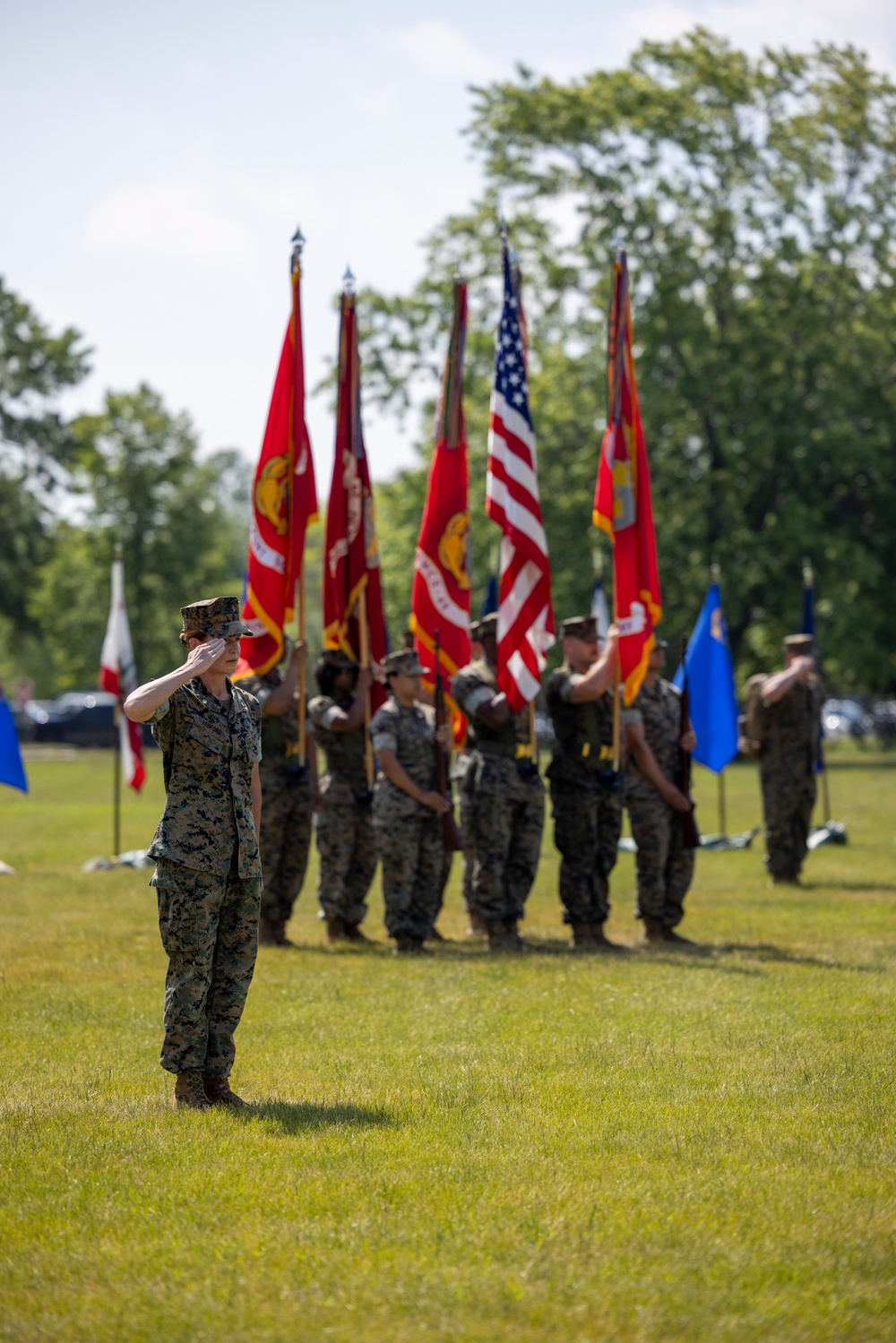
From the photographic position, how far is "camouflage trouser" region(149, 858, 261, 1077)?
695 cm

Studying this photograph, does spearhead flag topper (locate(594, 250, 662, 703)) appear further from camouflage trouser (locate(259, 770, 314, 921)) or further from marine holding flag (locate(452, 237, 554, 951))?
camouflage trouser (locate(259, 770, 314, 921))

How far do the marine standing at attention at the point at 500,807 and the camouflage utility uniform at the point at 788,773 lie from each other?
15.5 ft

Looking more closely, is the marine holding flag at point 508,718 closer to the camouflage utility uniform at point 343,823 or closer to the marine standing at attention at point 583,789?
the marine standing at attention at point 583,789

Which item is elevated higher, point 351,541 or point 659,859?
point 351,541

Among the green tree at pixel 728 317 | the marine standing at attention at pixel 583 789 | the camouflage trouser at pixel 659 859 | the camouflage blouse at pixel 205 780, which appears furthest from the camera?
the green tree at pixel 728 317

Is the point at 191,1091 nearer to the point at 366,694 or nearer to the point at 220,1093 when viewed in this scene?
the point at 220,1093

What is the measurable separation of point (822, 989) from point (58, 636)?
52.0 meters

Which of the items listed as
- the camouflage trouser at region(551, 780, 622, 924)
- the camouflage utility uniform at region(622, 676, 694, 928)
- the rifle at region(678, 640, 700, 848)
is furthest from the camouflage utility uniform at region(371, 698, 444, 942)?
the rifle at region(678, 640, 700, 848)

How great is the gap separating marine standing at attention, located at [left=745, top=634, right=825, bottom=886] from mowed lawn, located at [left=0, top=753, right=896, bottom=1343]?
14.5 ft

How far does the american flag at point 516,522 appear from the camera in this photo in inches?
464

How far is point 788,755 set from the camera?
1584 centimetres

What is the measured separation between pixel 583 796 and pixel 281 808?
226 centimetres

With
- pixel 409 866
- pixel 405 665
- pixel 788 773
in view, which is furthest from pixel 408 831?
pixel 788 773

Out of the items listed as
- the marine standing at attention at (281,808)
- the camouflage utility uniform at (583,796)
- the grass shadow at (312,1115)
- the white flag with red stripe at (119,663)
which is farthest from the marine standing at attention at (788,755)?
the grass shadow at (312,1115)
